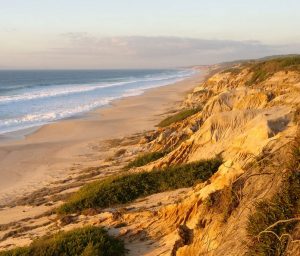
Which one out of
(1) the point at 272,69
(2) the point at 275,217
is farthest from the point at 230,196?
(1) the point at 272,69

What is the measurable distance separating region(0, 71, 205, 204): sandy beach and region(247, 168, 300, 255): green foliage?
486 inches

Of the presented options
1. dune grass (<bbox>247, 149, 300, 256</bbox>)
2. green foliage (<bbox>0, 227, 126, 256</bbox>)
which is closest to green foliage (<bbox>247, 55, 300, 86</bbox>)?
green foliage (<bbox>0, 227, 126, 256</bbox>)

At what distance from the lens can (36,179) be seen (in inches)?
798

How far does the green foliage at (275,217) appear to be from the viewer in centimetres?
612

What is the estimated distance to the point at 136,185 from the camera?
13992 mm

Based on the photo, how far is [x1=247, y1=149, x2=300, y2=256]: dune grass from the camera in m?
6.10

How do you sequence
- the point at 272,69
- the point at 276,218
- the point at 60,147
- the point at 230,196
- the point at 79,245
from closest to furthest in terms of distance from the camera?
the point at 276,218 < the point at 230,196 < the point at 79,245 < the point at 60,147 < the point at 272,69

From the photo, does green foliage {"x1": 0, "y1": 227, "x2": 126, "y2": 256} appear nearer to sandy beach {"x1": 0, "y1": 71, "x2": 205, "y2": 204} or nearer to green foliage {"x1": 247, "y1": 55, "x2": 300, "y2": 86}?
sandy beach {"x1": 0, "y1": 71, "x2": 205, "y2": 204}

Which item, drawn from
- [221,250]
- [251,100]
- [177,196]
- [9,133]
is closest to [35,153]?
[9,133]

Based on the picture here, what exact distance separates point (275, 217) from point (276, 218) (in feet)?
0.06

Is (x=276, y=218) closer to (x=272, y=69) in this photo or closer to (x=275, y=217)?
(x=275, y=217)

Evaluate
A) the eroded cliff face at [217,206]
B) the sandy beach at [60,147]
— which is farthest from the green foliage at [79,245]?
the sandy beach at [60,147]

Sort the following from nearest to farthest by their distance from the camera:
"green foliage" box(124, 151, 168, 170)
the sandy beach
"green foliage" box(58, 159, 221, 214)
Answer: "green foliage" box(58, 159, 221, 214) → "green foliage" box(124, 151, 168, 170) → the sandy beach

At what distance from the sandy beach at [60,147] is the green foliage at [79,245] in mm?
7737
